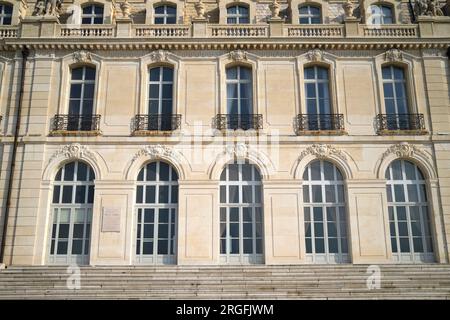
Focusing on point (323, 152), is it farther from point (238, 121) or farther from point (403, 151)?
point (238, 121)

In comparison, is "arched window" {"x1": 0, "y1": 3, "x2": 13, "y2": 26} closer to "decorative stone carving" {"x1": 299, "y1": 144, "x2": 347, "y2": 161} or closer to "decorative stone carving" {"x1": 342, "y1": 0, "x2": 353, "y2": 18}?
"decorative stone carving" {"x1": 299, "y1": 144, "x2": 347, "y2": 161}

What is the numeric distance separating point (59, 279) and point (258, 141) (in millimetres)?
7610

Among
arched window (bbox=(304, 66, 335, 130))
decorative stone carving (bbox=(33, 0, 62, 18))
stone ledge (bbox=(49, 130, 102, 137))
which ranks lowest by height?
stone ledge (bbox=(49, 130, 102, 137))

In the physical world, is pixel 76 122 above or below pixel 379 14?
below

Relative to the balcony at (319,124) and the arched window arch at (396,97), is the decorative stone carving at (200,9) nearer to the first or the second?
the balcony at (319,124)

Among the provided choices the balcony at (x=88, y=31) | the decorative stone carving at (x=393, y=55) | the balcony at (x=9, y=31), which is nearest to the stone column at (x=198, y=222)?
the balcony at (x=88, y=31)

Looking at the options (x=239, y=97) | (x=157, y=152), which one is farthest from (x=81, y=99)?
(x=239, y=97)

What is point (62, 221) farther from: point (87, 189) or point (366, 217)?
point (366, 217)

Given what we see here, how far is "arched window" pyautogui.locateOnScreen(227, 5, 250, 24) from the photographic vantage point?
20.4 m

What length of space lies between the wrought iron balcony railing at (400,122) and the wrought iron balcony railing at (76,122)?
9.62 metres

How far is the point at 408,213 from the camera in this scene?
58.7 feet

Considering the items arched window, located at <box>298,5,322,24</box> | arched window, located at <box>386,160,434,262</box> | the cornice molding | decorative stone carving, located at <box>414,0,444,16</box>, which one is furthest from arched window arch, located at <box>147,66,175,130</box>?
decorative stone carving, located at <box>414,0,444,16</box>

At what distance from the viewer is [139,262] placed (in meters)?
17.3

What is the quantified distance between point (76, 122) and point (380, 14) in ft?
39.0
